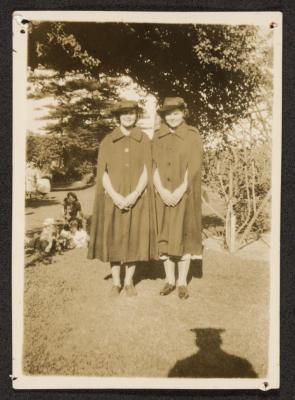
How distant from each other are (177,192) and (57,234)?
1.39 feet

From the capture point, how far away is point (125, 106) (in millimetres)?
1553

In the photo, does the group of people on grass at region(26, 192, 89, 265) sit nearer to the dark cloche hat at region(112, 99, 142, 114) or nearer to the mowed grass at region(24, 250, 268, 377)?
the mowed grass at region(24, 250, 268, 377)

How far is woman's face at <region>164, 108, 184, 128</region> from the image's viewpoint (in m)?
1.56

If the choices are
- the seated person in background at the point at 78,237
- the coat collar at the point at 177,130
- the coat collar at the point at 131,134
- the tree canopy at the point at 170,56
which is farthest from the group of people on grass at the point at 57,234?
the tree canopy at the point at 170,56

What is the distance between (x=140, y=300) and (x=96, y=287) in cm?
15

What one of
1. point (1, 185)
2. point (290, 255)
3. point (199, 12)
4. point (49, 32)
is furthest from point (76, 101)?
point (290, 255)

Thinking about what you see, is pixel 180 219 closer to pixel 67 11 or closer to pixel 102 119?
pixel 102 119

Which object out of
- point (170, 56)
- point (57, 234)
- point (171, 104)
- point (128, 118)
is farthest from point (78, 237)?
point (170, 56)

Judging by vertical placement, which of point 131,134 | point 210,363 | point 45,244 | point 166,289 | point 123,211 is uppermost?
point 131,134

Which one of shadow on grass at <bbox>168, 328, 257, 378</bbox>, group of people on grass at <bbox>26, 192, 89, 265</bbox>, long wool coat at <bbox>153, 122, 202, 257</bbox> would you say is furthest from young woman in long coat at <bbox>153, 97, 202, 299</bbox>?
group of people on grass at <bbox>26, 192, 89, 265</bbox>

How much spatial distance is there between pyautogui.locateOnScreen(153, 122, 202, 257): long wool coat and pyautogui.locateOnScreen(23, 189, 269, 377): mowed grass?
3.2 inches

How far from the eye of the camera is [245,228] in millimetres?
1582

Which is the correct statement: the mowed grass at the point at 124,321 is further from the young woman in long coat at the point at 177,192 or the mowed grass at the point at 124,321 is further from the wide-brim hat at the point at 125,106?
the wide-brim hat at the point at 125,106

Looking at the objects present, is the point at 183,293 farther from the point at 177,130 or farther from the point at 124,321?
the point at 177,130
